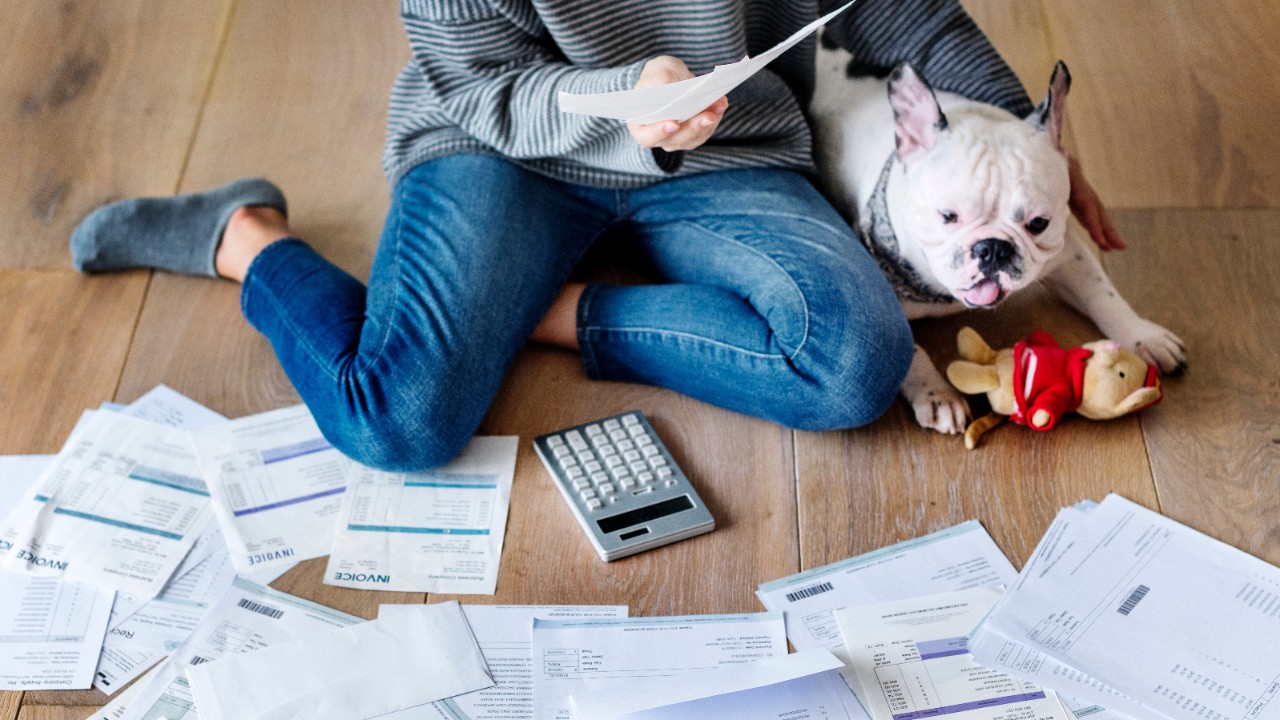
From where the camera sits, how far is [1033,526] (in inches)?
50.0

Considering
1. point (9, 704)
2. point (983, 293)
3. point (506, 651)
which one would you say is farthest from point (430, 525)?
point (983, 293)

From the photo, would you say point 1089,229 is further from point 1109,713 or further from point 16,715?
point 16,715

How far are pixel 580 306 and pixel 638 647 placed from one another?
0.46m

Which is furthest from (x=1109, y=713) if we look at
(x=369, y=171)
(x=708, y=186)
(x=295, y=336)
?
(x=369, y=171)

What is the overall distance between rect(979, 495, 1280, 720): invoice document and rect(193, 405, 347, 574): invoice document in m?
0.73

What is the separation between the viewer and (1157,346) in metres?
1.41

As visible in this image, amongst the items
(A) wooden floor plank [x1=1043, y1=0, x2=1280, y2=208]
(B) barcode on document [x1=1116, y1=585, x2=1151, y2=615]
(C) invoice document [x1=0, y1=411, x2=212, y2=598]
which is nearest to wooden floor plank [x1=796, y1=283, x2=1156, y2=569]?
(B) barcode on document [x1=1116, y1=585, x2=1151, y2=615]

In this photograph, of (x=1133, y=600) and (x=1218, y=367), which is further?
(x=1218, y=367)

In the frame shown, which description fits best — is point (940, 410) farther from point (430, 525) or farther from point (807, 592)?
point (430, 525)

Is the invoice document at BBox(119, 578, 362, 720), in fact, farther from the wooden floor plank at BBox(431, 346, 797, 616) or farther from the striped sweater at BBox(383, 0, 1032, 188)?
the striped sweater at BBox(383, 0, 1032, 188)

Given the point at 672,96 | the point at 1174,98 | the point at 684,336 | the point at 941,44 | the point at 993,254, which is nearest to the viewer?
the point at 672,96

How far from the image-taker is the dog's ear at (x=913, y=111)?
1274mm

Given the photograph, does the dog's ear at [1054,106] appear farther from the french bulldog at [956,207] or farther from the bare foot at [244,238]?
the bare foot at [244,238]

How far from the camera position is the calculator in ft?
4.15
